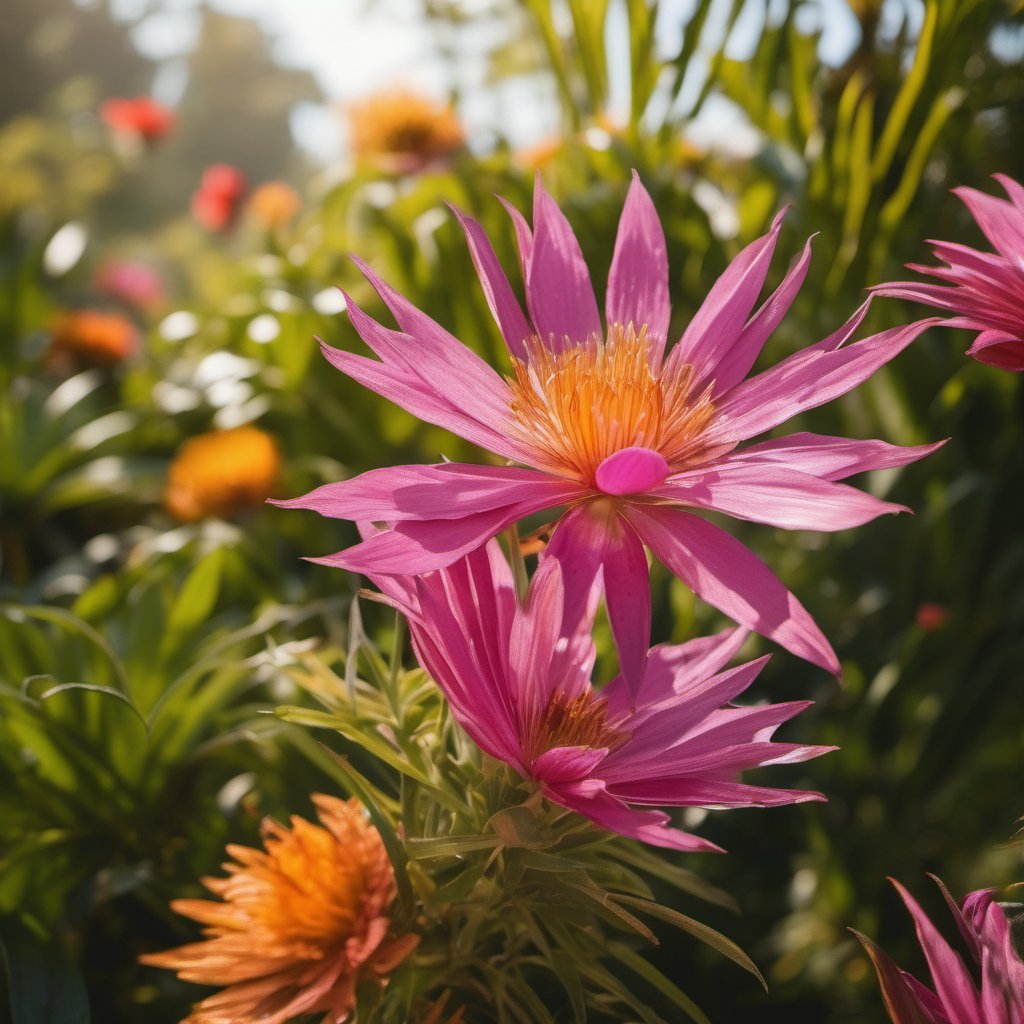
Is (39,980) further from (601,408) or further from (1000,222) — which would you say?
(1000,222)

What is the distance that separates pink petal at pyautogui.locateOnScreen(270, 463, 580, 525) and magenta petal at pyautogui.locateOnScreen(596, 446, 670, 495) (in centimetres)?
2

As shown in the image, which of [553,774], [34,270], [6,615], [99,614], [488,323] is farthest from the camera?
[34,270]

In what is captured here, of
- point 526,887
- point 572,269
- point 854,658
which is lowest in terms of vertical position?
point 854,658

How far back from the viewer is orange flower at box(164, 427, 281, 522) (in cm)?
76

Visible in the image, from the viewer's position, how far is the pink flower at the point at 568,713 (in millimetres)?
252

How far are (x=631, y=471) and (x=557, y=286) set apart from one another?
107mm

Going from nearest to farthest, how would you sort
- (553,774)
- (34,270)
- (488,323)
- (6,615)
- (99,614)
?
(553,774) → (6,615) → (99,614) → (488,323) → (34,270)

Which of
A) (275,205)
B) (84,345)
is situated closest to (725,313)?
(84,345)

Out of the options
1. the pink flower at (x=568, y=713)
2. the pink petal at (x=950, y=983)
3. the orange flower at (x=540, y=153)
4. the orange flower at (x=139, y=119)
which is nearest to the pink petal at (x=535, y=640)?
the pink flower at (x=568, y=713)

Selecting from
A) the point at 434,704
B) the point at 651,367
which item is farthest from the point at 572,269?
the point at 434,704

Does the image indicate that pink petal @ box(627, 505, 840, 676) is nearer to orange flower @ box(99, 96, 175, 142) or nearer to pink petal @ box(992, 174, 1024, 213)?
pink petal @ box(992, 174, 1024, 213)

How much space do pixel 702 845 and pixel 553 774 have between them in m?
0.04

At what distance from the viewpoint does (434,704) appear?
32 cm

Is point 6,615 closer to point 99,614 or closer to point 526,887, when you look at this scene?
point 99,614
